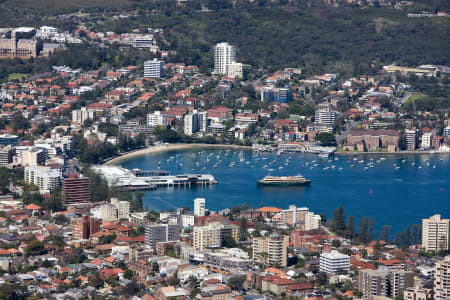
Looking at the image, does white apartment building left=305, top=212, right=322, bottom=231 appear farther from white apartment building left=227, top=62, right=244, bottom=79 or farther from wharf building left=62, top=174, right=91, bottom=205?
white apartment building left=227, top=62, right=244, bottom=79

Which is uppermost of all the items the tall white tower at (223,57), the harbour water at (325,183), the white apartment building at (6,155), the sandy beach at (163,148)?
the tall white tower at (223,57)

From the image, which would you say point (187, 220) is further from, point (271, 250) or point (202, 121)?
point (202, 121)

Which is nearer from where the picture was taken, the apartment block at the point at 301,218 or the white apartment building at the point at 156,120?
the apartment block at the point at 301,218

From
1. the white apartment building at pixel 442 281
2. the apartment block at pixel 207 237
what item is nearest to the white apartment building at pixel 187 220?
the apartment block at pixel 207 237

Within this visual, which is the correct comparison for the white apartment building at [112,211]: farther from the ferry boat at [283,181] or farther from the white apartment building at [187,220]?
the ferry boat at [283,181]

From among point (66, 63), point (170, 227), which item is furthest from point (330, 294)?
point (66, 63)

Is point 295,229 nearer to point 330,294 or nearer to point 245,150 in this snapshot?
point 330,294
